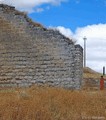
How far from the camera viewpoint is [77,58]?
22922 millimetres

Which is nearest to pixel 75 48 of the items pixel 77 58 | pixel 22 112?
Result: pixel 77 58

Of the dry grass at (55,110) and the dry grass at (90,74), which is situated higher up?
the dry grass at (90,74)

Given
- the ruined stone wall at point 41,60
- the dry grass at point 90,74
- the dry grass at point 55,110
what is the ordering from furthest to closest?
the dry grass at point 90,74
the ruined stone wall at point 41,60
the dry grass at point 55,110

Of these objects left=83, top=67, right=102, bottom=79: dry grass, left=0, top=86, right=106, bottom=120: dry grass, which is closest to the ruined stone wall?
left=0, top=86, right=106, bottom=120: dry grass

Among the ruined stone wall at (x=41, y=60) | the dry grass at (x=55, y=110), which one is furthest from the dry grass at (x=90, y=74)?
the dry grass at (x=55, y=110)

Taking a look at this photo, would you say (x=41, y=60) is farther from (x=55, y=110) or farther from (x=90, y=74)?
(x=90, y=74)

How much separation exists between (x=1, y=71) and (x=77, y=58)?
393cm

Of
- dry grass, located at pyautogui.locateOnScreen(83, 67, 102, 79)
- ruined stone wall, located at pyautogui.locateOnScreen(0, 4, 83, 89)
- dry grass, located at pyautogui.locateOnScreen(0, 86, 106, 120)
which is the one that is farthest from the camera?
dry grass, located at pyautogui.locateOnScreen(83, 67, 102, 79)

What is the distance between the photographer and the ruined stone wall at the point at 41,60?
22.9m

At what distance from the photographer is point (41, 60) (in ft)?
75.2

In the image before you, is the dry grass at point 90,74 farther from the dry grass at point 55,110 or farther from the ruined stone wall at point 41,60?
the dry grass at point 55,110

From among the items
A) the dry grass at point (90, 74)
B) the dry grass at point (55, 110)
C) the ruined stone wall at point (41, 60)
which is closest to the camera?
the dry grass at point (55, 110)

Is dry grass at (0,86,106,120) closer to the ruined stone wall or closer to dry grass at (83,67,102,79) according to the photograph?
the ruined stone wall

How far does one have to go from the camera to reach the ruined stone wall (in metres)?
22.9
